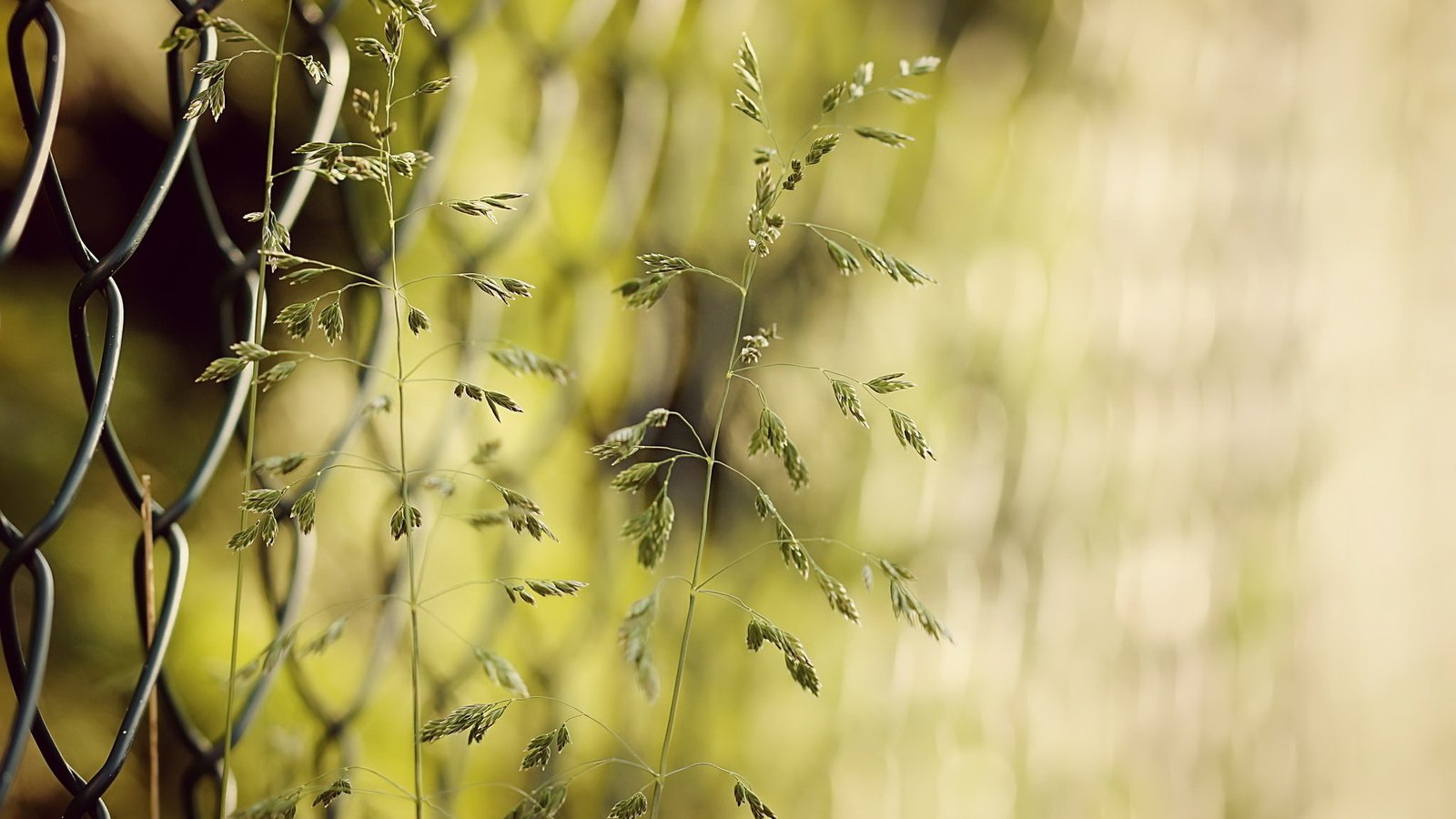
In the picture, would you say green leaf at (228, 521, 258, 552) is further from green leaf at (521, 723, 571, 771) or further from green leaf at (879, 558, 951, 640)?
green leaf at (879, 558, 951, 640)

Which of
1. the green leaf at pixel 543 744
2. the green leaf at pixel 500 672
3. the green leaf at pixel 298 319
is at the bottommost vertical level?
the green leaf at pixel 543 744

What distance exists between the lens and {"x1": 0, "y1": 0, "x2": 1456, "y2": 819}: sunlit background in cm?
38

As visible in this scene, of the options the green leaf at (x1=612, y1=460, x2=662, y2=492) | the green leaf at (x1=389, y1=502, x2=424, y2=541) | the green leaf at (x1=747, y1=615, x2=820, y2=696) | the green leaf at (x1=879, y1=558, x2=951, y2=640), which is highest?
the green leaf at (x1=612, y1=460, x2=662, y2=492)

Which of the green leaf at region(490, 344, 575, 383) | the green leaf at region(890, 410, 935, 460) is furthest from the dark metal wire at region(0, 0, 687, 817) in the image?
the green leaf at region(890, 410, 935, 460)

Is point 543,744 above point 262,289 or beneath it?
beneath

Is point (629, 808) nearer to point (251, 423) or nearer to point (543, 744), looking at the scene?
point (543, 744)

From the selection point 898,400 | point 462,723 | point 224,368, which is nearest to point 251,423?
point 224,368

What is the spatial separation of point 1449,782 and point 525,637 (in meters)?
1.68

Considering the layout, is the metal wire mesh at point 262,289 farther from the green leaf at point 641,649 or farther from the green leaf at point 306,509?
the green leaf at point 641,649

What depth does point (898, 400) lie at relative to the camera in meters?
0.67

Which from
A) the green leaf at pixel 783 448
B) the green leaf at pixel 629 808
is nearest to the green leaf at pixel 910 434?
the green leaf at pixel 783 448

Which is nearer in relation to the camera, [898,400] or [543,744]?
[543,744]

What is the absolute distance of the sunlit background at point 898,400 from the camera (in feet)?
1.24

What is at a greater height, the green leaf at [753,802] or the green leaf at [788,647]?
the green leaf at [788,647]
